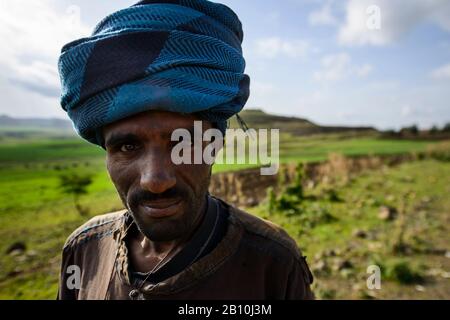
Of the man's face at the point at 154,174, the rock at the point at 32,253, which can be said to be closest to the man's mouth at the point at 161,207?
the man's face at the point at 154,174

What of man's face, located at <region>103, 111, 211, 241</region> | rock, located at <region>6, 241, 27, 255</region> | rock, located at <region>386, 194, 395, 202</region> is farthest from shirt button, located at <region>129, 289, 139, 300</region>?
rock, located at <region>386, 194, 395, 202</region>

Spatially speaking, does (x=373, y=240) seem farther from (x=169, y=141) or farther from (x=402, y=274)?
(x=169, y=141)

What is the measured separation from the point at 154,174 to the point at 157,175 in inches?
0.5

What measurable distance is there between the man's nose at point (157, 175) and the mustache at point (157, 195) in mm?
28

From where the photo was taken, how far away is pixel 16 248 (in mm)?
5441

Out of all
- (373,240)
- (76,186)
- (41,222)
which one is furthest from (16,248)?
(373,240)

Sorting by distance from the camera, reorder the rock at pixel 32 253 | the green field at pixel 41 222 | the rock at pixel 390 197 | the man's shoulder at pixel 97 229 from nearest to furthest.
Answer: the man's shoulder at pixel 97 229, the green field at pixel 41 222, the rock at pixel 32 253, the rock at pixel 390 197

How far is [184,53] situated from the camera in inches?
56.1

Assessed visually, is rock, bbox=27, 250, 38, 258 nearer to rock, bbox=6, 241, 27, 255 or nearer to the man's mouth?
rock, bbox=6, 241, 27, 255

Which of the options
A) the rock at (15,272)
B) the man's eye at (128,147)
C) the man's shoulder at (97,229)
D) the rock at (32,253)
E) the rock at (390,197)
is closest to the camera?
the man's eye at (128,147)

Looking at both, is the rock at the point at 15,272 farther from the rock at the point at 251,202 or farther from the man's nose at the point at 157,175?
the man's nose at the point at 157,175

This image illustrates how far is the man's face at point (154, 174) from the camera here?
4.32 feet

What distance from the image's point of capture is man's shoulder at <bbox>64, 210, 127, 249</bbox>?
73.1 inches
